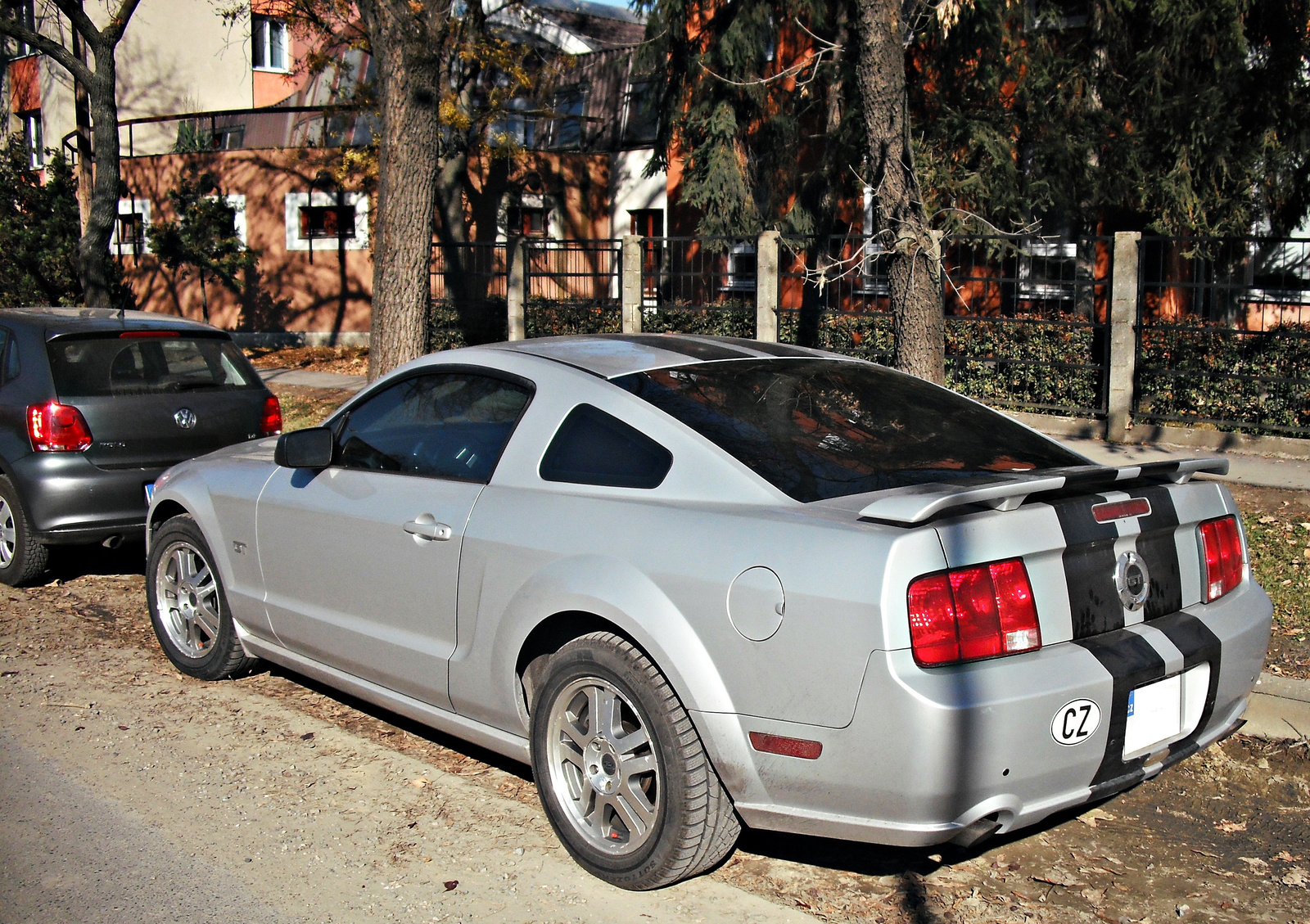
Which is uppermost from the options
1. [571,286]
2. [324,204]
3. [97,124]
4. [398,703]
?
[97,124]

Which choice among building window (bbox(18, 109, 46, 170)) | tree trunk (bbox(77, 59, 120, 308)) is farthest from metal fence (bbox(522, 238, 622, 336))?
building window (bbox(18, 109, 46, 170))

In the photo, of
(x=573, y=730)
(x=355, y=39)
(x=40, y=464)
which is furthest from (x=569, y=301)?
(x=573, y=730)

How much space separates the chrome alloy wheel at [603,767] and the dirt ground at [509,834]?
189 mm

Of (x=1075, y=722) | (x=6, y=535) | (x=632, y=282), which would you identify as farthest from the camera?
(x=632, y=282)

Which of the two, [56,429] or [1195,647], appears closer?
[1195,647]

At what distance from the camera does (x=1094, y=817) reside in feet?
14.1

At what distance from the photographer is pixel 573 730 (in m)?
3.81

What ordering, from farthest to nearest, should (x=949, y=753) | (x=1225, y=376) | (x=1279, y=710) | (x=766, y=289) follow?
(x=766, y=289), (x=1225, y=376), (x=1279, y=710), (x=949, y=753)

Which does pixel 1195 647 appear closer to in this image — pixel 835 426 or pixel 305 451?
pixel 835 426

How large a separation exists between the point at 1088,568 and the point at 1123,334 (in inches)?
356

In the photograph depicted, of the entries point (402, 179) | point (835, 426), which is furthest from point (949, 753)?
point (402, 179)

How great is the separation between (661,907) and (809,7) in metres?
16.6

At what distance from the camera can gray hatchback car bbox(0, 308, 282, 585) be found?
278 inches

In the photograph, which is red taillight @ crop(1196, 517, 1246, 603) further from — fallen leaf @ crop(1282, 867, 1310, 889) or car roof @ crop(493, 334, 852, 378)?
car roof @ crop(493, 334, 852, 378)
